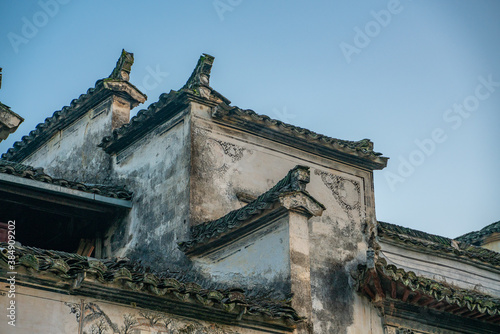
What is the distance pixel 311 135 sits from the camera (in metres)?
16.9

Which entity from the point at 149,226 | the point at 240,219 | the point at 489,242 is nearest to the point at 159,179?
the point at 149,226

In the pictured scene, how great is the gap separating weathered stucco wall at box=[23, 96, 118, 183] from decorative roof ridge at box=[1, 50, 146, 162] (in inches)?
8.4

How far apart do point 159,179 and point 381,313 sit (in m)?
4.91

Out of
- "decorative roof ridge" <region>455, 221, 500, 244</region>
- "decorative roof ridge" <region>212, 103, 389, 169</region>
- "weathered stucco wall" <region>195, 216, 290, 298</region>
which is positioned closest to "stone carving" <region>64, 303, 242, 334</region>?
"weathered stucco wall" <region>195, 216, 290, 298</region>

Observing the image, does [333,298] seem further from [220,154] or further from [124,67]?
[124,67]

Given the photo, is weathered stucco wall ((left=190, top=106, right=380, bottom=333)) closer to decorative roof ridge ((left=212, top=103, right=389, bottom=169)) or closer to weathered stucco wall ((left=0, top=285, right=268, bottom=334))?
decorative roof ridge ((left=212, top=103, right=389, bottom=169))

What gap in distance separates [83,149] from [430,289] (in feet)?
27.4

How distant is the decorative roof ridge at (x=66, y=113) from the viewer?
18.5m

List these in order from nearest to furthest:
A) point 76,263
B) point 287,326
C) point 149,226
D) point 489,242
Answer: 1. point 76,263
2. point 287,326
3. point 149,226
4. point 489,242

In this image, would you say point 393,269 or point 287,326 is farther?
point 393,269

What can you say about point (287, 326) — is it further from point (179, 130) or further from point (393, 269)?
point (179, 130)

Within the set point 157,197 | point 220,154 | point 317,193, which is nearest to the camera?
point 157,197

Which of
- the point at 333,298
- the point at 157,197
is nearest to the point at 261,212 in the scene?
the point at 333,298

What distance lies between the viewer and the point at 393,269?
14.5m
